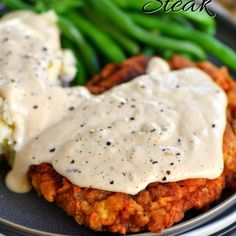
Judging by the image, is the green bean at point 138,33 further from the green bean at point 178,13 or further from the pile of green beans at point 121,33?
the green bean at point 178,13

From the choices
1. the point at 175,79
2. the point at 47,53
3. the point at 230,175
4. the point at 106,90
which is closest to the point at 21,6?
the point at 47,53

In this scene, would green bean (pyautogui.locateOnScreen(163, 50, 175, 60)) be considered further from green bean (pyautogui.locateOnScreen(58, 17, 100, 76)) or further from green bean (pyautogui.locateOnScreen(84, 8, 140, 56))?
green bean (pyautogui.locateOnScreen(58, 17, 100, 76))

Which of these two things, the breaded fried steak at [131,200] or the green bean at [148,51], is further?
the green bean at [148,51]

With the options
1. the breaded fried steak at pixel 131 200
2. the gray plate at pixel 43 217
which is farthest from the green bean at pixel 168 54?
the gray plate at pixel 43 217

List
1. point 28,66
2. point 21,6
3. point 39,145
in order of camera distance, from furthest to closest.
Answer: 1. point 21,6
2. point 28,66
3. point 39,145

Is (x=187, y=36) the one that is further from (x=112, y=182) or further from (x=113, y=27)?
(x=112, y=182)

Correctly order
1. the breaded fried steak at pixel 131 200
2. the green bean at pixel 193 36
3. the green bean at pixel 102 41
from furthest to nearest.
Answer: the green bean at pixel 193 36 → the green bean at pixel 102 41 → the breaded fried steak at pixel 131 200

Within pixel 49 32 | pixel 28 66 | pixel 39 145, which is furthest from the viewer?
pixel 49 32

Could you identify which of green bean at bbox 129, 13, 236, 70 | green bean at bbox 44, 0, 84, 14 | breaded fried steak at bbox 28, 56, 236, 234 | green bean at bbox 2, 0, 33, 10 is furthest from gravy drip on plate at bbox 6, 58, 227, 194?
green bean at bbox 2, 0, 33, 10
